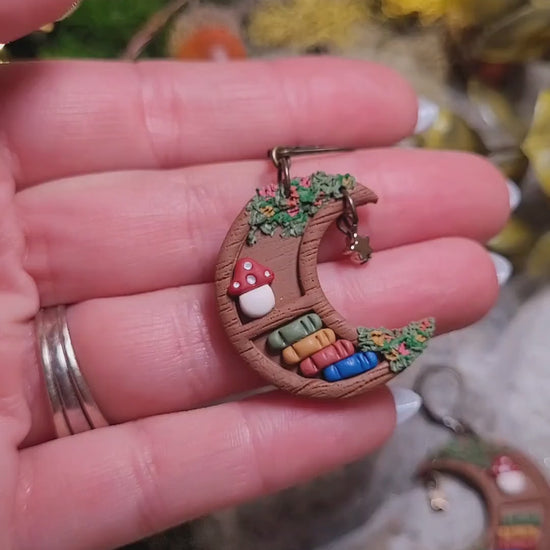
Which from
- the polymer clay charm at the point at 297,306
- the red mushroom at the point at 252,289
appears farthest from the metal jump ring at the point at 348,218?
the red mushroom at the point at 252,289

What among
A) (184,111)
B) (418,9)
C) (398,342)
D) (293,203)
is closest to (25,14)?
(184,111)

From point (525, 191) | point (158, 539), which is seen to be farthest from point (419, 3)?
point (158, 539)

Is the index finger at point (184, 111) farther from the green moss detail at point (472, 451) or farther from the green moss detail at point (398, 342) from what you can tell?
the green moss detail at point (472, 451)

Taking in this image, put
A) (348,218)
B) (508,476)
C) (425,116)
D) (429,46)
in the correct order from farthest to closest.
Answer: (429,46)
(425,116)
(508,476)
(348,218)

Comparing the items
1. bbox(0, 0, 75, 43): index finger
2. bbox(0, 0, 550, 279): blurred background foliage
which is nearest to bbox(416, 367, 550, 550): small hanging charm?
bbox(0, 0, 550, 279): blurred background foliage

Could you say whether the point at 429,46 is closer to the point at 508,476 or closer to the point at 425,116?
the point at 425,116

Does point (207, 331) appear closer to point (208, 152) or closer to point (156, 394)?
point (156, 394)

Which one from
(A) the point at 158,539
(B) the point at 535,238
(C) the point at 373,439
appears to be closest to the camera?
(C) the point at 373,439

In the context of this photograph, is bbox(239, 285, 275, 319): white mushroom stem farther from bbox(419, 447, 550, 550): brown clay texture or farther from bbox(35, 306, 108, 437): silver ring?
bbox(419, 447, 550, 550): brown clay texture

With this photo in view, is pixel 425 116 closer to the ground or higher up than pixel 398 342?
higher up
